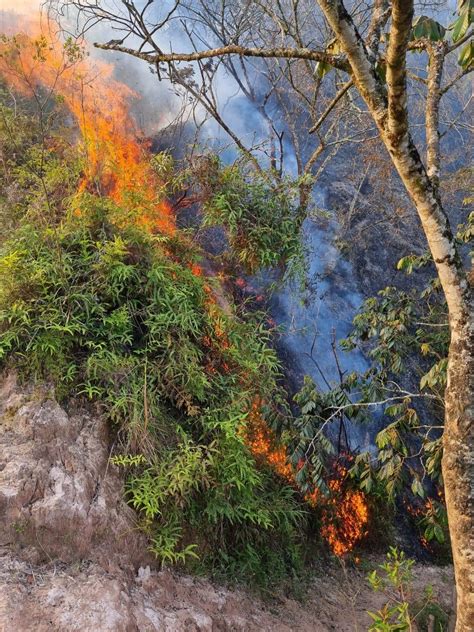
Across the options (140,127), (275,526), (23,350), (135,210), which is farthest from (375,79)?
(140,127)

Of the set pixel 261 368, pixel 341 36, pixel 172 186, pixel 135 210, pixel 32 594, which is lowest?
pixel 32 594

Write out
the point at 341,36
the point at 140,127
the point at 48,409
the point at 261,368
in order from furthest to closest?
the point at 140,127 → the point at 261,368 → the point at 48,409 → the point at 341,36

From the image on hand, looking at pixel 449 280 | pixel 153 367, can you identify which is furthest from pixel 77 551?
pixel 449 280

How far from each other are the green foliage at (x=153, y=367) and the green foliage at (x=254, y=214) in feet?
2.81

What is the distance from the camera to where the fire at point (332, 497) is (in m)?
4.73

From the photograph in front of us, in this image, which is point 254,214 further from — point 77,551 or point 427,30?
point 77,551

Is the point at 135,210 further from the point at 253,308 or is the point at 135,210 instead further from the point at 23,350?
the point at 253,308

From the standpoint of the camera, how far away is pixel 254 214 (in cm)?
491

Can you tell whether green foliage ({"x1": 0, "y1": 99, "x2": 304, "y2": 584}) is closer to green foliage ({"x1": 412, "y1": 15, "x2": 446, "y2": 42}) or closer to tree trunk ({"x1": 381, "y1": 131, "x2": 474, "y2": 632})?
tree trunk ({"x1": 381, "y1": 131, "x2": 474, "y2": 632})

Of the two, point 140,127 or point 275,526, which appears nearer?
point 275,526

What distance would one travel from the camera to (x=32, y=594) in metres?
2.59

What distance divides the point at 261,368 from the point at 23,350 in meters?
2.24

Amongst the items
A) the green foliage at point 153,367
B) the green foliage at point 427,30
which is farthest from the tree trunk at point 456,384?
the green foliage at point 153,367

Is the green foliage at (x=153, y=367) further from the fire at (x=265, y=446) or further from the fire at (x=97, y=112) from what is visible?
the fire at (x=97, y=112)
